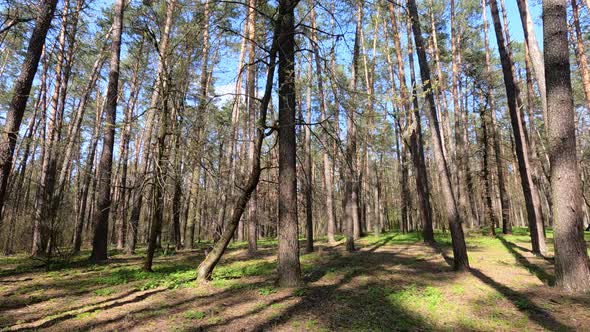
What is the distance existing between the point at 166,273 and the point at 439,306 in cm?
660

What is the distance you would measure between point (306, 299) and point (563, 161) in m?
5.40

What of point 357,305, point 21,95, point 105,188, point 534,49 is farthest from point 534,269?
point 105,188

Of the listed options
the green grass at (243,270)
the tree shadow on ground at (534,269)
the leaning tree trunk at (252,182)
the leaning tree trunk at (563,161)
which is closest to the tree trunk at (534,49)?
the leaning tree trunk at (563,161)

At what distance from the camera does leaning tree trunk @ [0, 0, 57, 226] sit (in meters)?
5.88

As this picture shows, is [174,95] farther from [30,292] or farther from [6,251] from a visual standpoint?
[6,251]

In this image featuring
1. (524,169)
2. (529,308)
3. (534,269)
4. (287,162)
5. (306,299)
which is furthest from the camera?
(524,169)

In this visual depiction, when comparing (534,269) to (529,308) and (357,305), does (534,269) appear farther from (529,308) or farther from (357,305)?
(357,305)

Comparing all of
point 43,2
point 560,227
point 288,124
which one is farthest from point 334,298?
point 43,2

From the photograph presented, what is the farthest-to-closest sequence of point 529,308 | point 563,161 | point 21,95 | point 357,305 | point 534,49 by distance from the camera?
1. point 534,49
2. point 21,95
3. point 563,161
4. point 357,305
5. point 529,308

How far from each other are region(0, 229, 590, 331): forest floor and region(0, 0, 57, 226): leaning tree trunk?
97.0 inches

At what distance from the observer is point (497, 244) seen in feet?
42.0

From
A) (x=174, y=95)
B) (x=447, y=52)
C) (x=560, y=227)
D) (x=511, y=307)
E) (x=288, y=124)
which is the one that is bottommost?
(x=511, y=307)

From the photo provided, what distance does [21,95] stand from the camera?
19.9ft

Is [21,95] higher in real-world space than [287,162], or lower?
higher
